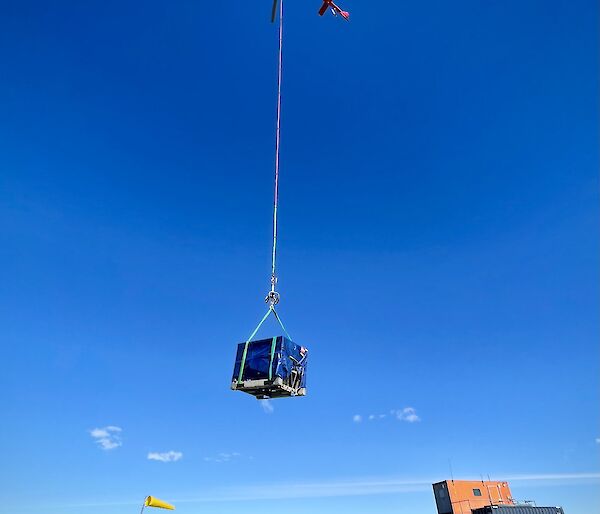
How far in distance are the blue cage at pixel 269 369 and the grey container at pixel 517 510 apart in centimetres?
5810

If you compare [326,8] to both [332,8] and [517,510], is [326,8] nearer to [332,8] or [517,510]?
[332,8]

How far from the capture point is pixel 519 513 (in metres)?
56.3

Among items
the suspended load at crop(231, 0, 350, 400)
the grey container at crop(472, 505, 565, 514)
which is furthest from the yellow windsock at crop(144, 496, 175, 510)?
the grey container at crop(472, 505, 565, 514)

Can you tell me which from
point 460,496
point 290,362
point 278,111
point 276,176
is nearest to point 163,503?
point 290,362

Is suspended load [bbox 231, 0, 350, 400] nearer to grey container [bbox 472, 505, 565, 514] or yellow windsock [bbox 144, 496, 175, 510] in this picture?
yellow windsock [bbox 144, 496, 175, 510]

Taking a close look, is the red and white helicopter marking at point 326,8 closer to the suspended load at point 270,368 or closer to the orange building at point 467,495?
the suspended load at point 270,368

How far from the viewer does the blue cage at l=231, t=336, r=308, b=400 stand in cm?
1118

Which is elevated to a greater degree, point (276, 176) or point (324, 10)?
point (324, 10)

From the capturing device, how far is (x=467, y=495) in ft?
196

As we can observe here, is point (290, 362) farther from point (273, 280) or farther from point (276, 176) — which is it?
point (276, 176)

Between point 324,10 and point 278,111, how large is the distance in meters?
4.68

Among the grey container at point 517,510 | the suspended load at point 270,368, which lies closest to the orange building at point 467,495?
the grey container at point 517,510

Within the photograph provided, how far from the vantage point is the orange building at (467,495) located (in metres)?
58.1

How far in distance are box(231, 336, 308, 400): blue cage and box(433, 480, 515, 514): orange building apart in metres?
59.6
